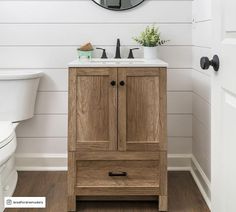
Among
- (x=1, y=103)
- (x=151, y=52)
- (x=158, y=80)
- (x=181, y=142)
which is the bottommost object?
(x=181, y=142)

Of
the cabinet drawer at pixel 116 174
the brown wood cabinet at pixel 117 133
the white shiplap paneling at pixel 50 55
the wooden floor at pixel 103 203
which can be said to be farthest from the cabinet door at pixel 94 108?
the white shiplap paneling at pixel 50 55

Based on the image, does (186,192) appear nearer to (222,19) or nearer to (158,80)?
(158,80)

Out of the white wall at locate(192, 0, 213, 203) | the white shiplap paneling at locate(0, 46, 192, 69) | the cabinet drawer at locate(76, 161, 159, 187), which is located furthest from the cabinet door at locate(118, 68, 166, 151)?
the white shiplap paneling at locate(0, 46, 192, 69)

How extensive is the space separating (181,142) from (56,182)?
38.5 inches

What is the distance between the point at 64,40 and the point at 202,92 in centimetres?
106

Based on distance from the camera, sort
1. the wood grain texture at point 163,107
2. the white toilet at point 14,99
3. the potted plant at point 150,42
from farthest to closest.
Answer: the potted plant at point 150,42 → the white toilet at point 14,99 → the wood grain texture at point 163,107

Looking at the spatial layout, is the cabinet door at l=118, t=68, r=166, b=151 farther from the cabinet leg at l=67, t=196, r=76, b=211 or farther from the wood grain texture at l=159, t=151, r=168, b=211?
the cabinet leg at l=67, t=196, r=76, b=211

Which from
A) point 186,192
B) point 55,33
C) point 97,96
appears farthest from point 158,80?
point 55,33

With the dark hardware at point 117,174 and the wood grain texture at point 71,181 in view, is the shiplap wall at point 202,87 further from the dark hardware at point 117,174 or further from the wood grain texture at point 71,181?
the wood grain texture at point 71,181

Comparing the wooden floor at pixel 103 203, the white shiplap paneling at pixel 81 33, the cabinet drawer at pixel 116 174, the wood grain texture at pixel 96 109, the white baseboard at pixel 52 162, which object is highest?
the white shiplap paneling at pixel 81 33

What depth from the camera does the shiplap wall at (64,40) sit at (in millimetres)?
2758

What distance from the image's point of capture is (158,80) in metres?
Result: 2.14

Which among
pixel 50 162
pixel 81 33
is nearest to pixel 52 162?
pixel 50 162

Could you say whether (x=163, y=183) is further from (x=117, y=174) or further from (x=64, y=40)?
(x=64, y=40)
